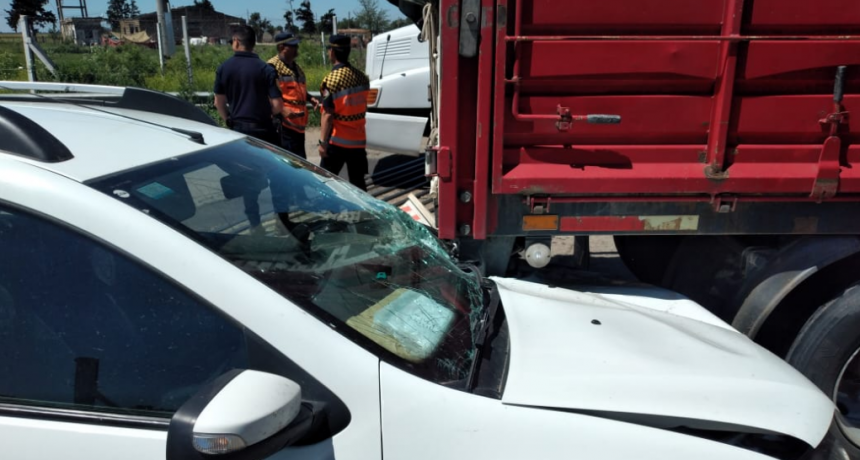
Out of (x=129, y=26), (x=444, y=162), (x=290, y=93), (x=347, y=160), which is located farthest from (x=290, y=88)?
(x=129, y=26)

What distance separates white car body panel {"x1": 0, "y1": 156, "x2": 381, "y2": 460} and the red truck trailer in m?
1.48

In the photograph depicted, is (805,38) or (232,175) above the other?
(805,38)

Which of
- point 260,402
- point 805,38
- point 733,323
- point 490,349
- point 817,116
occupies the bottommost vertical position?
point 733,323

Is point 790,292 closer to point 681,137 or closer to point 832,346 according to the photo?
point 832,346

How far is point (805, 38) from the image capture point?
2.70 meters

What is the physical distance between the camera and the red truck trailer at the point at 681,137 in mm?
2705

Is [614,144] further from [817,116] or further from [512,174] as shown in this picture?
[817,116]

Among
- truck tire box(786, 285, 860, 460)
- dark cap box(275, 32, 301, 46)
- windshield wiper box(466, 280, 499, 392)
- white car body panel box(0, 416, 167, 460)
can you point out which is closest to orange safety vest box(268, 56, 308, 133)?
dark cap box(275, 32, 301, 46)

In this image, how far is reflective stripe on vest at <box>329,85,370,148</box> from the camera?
606 cm

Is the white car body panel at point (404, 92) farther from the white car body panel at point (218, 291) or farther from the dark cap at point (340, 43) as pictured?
the white car body panel at point (218, 291)

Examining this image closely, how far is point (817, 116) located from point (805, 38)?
343 mm

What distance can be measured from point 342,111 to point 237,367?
478 centimetres

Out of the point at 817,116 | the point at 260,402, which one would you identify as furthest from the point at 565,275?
the point at 260,402

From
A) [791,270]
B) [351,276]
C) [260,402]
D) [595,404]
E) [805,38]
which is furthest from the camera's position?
[791,270]
